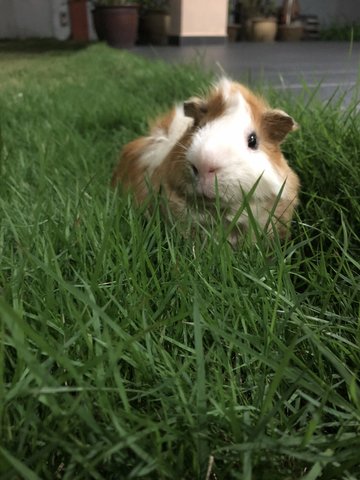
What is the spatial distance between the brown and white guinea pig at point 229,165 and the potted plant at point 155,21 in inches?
198

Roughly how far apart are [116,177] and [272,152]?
532mm

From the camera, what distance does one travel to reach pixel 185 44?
5289 millimetres

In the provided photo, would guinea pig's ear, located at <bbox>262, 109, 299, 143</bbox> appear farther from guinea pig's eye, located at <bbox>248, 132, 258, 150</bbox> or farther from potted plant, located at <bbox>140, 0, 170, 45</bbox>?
potted plant, located at <bbox>140, 0, 170, 45</bbox>

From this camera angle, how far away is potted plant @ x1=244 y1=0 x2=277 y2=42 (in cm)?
713

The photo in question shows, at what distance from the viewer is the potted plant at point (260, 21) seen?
281 inches

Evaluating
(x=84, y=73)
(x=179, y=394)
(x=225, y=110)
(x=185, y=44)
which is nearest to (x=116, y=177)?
(x=225, y=110)

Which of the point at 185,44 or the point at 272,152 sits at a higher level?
the point at 272,152

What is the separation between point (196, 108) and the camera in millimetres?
1102

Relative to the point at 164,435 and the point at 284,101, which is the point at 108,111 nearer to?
the point at 284,101

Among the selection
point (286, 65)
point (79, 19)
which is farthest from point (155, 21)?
point (286, 65)

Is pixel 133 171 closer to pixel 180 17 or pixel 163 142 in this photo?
pixel 163 142

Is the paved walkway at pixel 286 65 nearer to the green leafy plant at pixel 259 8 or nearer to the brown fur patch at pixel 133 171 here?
the brown fur patch at pixel 133 171

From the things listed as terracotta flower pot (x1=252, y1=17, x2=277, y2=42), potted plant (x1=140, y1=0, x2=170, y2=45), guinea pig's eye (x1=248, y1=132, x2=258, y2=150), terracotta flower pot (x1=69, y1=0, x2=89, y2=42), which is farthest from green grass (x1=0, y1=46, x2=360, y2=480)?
terracotta flower pot (x1=252, y1=17, x2=277, y2=42)

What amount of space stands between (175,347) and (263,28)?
740 centimetres
